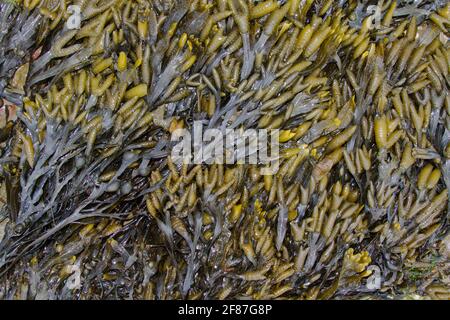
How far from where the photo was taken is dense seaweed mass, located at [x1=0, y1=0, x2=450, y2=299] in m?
2.14

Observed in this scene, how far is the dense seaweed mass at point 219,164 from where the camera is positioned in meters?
2.14

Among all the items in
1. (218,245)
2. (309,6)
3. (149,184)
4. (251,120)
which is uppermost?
(309,6)

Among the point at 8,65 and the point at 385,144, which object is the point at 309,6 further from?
the point at 8,65

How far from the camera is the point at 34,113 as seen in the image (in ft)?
6.93

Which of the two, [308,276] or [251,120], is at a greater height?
[251,120]

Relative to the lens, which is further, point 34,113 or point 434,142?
point 434,142

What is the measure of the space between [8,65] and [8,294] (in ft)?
3.12

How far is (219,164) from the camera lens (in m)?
2.17

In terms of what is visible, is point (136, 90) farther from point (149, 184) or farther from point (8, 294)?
point (8, 294)

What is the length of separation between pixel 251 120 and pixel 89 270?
95 centimetres

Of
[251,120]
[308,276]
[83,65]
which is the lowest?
[308,276]

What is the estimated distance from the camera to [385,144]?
89.2 inches

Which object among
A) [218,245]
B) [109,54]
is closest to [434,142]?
[218,245]

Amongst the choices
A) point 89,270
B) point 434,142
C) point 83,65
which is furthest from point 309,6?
point 89,270
